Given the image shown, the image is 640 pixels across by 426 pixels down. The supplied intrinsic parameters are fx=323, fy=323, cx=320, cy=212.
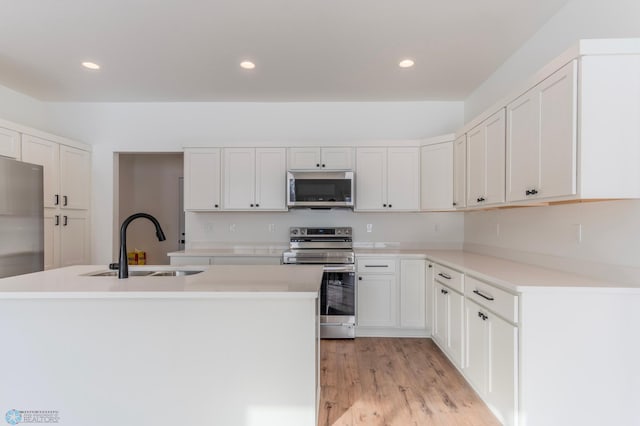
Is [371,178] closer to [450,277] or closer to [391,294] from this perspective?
[391,294]

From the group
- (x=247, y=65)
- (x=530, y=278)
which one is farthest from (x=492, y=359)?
(x=247, y=65)

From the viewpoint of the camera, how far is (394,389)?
2.36m

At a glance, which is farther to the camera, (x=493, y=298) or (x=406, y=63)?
(x=406, y=63)

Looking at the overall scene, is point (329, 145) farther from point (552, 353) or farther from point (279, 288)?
point (552, 353)

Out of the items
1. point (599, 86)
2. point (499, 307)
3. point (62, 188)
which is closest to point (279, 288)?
point (499, 307)

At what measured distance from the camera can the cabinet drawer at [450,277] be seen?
2477mm

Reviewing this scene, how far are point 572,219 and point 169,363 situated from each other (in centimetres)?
251

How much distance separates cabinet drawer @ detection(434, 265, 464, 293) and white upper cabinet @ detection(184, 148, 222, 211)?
8.15 feet

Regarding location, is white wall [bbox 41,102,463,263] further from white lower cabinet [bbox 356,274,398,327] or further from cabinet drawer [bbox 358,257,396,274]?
white lower cabinet [bbox 356,274,398,327]

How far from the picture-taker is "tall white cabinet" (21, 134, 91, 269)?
10.9 ft

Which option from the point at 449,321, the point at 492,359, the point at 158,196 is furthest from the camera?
the point at 158,196

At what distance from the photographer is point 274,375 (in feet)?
5.25

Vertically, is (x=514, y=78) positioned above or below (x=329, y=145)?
above

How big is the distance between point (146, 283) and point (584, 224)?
2.55 metres
